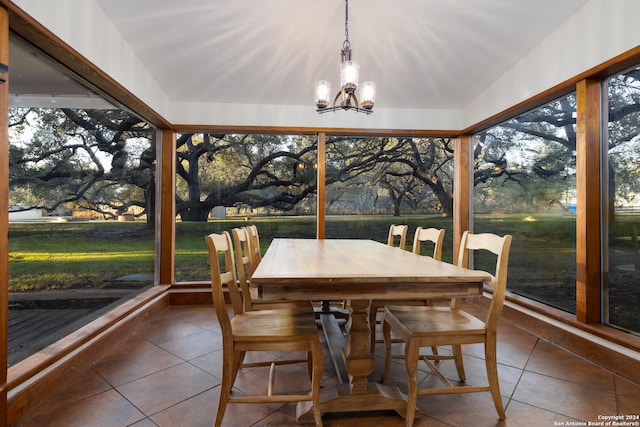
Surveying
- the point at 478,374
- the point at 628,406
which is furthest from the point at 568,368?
the point at 478,374

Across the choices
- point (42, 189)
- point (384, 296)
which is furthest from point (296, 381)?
point (42, 189)

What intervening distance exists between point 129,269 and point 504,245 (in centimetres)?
331

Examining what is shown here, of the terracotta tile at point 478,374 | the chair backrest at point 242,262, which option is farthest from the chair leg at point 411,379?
the chair backrest at point 242,262

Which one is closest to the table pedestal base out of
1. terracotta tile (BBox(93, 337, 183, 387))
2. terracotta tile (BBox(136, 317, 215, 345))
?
terracotta tile (BBox(93, 337, 183, 387))

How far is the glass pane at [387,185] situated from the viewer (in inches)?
167

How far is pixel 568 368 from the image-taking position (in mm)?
2234

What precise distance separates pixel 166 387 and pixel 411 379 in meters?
1.46

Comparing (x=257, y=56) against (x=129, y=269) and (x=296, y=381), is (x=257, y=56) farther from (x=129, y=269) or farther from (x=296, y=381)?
(x=296, y=381)

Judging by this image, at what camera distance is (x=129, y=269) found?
3260 millimetres

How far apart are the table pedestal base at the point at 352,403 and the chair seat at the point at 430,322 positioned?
1.10ft

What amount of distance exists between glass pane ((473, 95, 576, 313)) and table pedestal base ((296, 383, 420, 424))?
201 centimetres

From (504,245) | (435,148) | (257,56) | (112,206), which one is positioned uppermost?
(257,56)

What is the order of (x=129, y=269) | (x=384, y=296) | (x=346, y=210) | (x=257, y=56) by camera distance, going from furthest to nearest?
(x=346, y=210) → (x=129, y=269) → (x=257, y=56) → (x=384, y=296)

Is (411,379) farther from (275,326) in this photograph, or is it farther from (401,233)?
(401,233)
